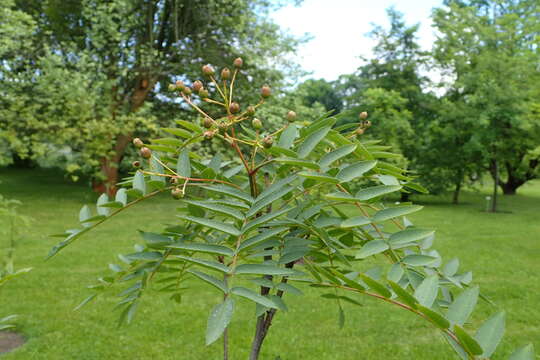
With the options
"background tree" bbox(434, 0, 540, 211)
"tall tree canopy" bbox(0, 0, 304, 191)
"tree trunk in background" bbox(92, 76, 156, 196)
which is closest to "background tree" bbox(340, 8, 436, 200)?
"background tree" bbox(434, 0, 540, 211)

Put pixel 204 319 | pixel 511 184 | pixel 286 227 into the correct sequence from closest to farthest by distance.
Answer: pixel 286 227, pixel 204 319, pixel 511 184

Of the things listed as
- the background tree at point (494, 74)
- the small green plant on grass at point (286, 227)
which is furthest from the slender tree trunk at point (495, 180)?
the small green plant on grass at point (286, 227)

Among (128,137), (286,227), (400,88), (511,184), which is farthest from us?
(511,184)

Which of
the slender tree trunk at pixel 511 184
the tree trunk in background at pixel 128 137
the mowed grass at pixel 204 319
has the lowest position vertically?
the slender tree trunk at pixel 511 184

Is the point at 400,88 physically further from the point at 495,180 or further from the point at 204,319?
the point at 204,319

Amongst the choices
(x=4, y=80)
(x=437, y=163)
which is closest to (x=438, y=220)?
(x=437, y=163)

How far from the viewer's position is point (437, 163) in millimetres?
17625

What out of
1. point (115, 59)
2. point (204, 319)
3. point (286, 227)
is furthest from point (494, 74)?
point (286, 227)

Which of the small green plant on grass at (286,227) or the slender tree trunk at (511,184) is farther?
the slender tree trunk at (511,184)

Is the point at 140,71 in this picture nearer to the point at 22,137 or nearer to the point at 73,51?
the point at 73,51

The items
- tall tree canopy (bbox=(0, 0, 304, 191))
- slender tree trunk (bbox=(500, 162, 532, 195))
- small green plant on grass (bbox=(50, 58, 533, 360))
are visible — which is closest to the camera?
small green plant on grass (bbox=(50, 58, 533, 360))

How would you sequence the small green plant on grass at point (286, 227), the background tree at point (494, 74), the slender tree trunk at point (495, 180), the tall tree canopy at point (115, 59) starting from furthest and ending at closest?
the slender tree trunk at point (495, 180) → the background tree at point (494, 74) → the tall tree canopy at point (115, 59) → the small green plant on grass at point (286, 227)

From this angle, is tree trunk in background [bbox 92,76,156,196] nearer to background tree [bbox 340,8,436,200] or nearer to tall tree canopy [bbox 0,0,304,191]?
tall tree canopy [bbox 0,0,304,191]

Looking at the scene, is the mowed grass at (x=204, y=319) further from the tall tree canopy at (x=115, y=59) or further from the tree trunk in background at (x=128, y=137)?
the tree trunk in background at (x=128, y=137)
